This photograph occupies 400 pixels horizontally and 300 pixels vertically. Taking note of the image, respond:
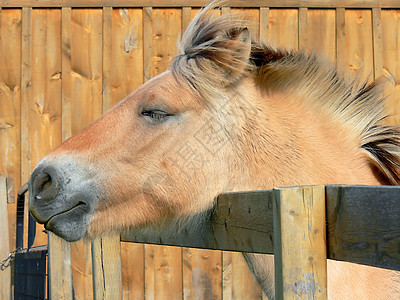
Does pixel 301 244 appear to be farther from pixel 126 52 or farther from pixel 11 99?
pixel 11 99

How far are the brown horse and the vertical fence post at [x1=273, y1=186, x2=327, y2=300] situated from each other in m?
0.71

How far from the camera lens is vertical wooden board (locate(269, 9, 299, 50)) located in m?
4.77

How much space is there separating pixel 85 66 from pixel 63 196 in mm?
3073

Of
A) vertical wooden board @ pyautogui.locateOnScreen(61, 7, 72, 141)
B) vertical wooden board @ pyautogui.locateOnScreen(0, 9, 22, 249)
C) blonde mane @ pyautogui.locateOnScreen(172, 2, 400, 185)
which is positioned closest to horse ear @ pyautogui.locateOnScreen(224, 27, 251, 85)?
blonde mane @ pyautogui.locateOnScreen(172, 2, 400, 185)

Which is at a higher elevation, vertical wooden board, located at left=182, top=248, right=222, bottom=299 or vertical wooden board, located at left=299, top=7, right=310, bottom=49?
vertical wooden board, located at left=299, top=7, right=310, bottom=49

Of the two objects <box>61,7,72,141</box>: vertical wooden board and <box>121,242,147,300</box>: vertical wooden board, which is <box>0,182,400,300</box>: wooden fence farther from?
<box>61,7,72,141</box>: vertical wooden board

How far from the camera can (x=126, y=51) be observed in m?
4.70

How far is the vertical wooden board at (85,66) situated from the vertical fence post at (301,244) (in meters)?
3.69

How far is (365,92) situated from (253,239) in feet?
3.23

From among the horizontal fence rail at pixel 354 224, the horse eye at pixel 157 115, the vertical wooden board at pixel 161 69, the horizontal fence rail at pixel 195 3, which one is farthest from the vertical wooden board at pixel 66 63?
the horizontal fence rail at pixel 354 224

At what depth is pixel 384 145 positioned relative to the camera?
2.07m

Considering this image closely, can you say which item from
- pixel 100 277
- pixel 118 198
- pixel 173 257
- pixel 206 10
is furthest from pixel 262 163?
pixel 173 257

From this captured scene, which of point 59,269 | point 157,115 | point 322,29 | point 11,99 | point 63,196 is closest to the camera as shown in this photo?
point 63,196

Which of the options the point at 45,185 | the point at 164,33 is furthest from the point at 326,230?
the point at 164,33
